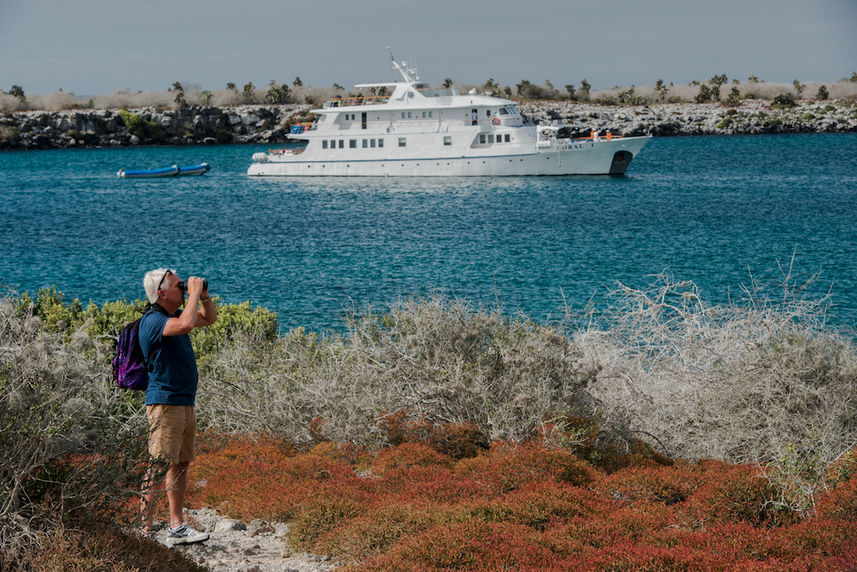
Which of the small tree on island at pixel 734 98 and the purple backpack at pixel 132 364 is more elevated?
the small tree on island at pixel 734 98

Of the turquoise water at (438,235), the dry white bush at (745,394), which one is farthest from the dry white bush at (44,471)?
the turquoise water at (438,235)

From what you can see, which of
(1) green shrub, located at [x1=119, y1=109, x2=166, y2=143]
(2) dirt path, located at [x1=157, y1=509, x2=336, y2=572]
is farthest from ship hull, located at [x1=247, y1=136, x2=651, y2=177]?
(1) green shrub, located at [x1=119, y1=109, x2=166, y2=143]

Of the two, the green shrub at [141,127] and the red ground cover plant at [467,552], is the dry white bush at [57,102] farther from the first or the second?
the red ground cover plant at [467,552]

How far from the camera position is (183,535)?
20.0 feet

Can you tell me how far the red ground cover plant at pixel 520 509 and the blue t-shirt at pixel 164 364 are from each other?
155 cm

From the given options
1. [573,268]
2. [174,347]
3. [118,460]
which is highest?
[174,347]

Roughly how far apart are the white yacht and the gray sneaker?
49.3m

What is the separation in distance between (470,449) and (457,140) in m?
47.8

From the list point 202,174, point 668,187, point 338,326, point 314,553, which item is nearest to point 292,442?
point 314,553

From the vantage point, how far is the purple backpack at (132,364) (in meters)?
5.96

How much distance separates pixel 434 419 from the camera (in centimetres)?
900

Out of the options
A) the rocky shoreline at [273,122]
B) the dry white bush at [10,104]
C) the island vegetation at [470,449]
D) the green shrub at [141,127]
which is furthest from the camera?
the dry white bush at [10,104]

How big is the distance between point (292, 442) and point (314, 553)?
3224 millimetres

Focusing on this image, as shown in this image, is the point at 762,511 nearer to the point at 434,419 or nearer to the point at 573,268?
the point at 434,419
